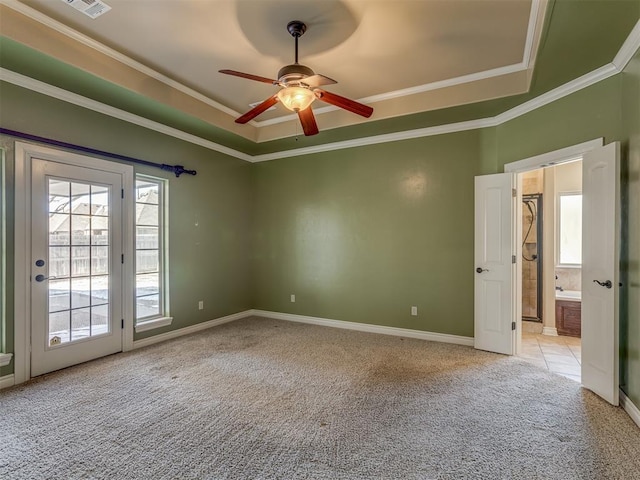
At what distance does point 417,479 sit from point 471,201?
321 centimetres

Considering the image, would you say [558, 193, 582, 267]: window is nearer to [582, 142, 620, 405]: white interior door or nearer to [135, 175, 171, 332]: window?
[582, 142, 620, 405]: white interior door

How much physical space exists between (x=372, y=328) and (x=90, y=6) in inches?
178

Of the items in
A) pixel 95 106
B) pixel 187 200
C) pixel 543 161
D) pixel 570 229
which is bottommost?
pixel 570 229

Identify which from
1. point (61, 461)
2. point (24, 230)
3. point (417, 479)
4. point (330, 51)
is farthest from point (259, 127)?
point (417, 479)

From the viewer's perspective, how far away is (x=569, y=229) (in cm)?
539

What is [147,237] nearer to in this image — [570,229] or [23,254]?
[23,254]

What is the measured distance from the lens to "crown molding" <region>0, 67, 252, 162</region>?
2.90 m

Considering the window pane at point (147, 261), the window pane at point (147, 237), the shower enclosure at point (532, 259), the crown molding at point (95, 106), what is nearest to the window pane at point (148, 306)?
the window pane at point (147, 261)

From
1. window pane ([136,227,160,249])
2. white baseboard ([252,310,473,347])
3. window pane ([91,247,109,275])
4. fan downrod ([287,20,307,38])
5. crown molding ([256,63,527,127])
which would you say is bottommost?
white baseboard ([252,310,473,347])

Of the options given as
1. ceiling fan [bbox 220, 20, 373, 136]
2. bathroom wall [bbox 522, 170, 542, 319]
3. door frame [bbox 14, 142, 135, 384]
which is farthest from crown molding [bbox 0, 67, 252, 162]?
bathroom wall [bbox 522, 170, 542, 319]

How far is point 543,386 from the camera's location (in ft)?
9.61

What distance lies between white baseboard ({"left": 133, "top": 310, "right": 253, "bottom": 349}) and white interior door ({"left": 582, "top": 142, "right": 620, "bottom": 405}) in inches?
177

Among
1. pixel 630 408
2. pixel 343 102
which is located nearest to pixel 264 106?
pixel 343 102

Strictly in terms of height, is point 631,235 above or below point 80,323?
above
